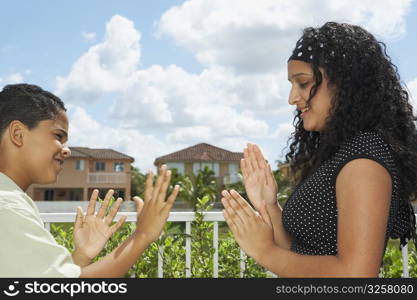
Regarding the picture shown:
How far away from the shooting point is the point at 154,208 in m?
1.79

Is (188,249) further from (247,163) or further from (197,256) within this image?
(247,163)

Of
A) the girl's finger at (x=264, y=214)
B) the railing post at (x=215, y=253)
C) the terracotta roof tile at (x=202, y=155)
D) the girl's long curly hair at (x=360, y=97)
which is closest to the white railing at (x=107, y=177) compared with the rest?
the terracotta roof tile at (x=202, y=155)

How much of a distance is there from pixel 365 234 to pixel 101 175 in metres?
46.2

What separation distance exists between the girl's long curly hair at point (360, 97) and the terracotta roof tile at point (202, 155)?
5657 centimetres

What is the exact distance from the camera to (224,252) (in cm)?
420

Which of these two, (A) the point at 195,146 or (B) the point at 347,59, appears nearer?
(B) the point at 347,59

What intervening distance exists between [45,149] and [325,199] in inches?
39.5

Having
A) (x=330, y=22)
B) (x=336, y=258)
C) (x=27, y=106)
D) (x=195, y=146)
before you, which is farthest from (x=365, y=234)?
(x=195, y=146)

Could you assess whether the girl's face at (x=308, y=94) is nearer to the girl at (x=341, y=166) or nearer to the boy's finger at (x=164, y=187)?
the girl at (x=341, y=166)

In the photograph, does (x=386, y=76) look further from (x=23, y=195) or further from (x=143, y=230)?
(x=23, y=195)

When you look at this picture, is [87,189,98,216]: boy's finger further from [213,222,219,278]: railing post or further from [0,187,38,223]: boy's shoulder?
[213,222,219,278]: railing post

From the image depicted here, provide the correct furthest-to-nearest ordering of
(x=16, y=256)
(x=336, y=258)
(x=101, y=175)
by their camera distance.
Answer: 1. (x=101, y=175)
2. (x=336, y=258)
3. (x=16, y=256)

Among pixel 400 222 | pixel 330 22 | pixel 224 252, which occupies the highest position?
pixel 330 22

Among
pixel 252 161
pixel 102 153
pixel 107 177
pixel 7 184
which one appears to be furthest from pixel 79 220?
pixel 102 153
